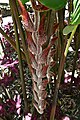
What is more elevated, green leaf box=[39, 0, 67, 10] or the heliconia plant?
green leaf box=[39, 0, 67, 10]

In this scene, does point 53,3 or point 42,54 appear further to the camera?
point 42,54

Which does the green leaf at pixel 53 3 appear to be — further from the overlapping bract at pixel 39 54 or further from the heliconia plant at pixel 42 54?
the overlapping bract at pixel 39 54

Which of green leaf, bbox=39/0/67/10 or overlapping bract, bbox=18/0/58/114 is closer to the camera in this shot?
green leaf, bbox=39/0/67/10

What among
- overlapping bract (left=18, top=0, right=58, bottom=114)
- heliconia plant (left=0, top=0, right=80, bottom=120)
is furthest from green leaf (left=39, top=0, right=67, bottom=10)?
overlapping bract (left=18, top=0, right=58, bottom=114)

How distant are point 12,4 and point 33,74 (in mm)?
269

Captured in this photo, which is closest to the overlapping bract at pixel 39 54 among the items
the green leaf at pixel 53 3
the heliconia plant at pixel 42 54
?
the heliconia plant at pixel 42 54

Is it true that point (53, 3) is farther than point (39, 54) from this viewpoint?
No

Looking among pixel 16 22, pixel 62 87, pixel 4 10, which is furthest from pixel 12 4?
pixel 4 10

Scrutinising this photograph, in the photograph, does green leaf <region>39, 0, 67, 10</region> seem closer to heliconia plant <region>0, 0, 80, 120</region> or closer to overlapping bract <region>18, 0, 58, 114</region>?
heliconia plant <region>0, 0, 80, 120</region>

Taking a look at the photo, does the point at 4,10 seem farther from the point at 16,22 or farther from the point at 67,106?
the point at 16,22

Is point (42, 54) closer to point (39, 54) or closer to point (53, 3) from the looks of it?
A: point (39, 54)

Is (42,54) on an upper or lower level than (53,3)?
lower

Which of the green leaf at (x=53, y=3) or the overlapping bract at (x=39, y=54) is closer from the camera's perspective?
the green leaf at (x=53, y=3)

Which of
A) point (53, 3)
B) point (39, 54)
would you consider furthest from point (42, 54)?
point (53, 3)
